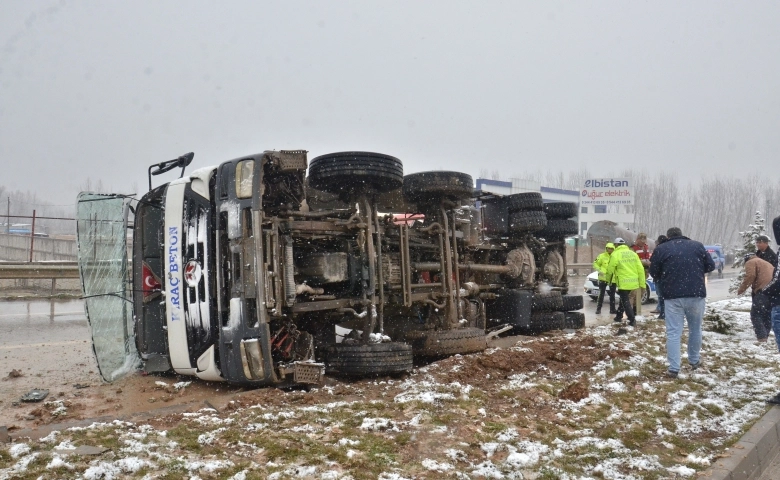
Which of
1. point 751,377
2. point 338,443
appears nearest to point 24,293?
point 338,443

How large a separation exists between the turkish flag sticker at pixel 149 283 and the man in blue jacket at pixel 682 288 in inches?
188

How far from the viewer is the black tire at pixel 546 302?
9.00 m

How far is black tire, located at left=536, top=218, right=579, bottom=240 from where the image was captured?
9.52 meters

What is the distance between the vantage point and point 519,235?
902cm

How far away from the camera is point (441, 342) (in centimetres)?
643

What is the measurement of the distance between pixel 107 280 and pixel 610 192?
143ft

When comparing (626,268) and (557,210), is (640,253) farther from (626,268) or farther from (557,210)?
(557,210)

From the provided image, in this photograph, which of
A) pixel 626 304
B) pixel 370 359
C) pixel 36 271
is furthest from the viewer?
pixel 36 271

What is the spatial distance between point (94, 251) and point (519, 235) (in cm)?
568

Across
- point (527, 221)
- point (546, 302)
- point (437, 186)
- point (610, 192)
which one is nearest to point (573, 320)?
point (546, 302)

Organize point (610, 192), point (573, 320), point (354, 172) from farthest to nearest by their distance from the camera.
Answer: point (610, 192) < point (573, 320) < point (354, 172)

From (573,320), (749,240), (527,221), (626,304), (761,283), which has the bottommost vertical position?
(573,320)

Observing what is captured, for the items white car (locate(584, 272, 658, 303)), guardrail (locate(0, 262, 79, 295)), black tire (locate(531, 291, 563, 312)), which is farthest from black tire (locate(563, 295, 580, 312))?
guardrail (locate(0, 262, 79, 295))

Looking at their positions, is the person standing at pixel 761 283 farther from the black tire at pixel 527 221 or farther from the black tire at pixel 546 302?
the black tire at pixel 527 221
